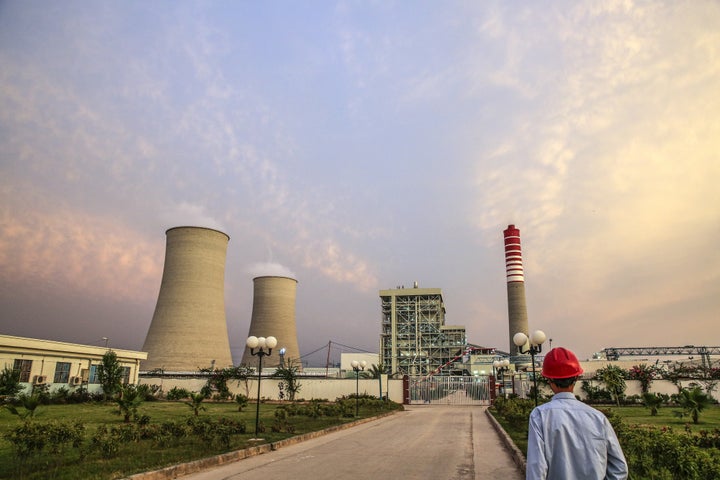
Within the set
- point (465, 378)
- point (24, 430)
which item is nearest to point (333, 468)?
point (24, 430)

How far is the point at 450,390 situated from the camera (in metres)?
34.6

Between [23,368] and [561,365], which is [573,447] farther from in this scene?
[23,368]

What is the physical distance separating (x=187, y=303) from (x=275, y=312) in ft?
44.1

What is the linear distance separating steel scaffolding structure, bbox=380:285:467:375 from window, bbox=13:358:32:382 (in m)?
46.3

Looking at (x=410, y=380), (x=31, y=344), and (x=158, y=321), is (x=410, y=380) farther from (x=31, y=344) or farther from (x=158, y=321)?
(x=31, y=344)

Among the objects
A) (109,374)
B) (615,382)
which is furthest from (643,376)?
(109,374)

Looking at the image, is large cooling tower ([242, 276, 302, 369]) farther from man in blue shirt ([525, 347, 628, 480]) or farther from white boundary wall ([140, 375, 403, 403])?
man in blue shirt ([525, 347, 628, 480])

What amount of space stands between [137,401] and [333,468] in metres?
10.3

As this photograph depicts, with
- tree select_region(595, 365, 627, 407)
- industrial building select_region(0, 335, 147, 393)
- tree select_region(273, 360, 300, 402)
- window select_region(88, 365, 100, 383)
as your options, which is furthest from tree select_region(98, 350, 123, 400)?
tree select_region(595, 365, 627, 407)

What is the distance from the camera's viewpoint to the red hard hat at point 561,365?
2.77m

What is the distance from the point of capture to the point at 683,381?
29109 mm

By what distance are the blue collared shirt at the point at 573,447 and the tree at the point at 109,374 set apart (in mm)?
32169

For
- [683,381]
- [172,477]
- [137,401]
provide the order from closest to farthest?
[172,477] < [137,401] < [683,381]

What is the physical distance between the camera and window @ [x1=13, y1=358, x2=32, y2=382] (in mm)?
26078
